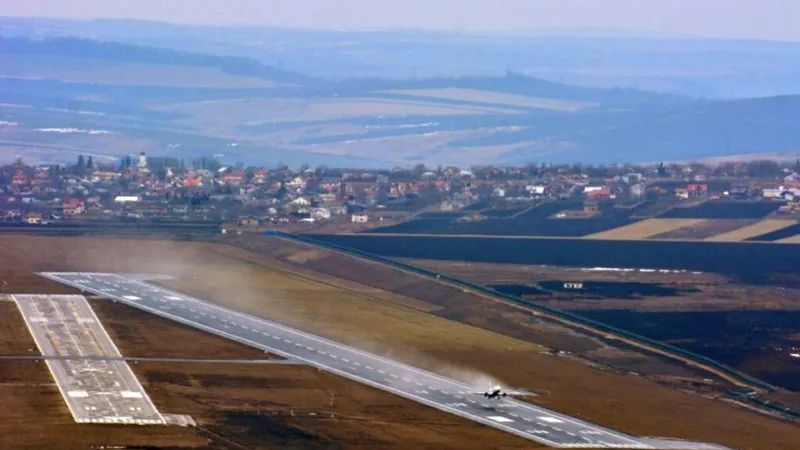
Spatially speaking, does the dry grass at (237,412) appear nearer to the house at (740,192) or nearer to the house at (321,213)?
A: the house at (321,213)

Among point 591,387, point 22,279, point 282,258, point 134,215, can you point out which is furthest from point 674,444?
point 134,215

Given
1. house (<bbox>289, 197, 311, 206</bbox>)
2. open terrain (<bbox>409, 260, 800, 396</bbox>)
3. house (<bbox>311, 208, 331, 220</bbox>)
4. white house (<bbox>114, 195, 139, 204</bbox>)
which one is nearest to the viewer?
open terrain (<bbox>409, 260, 800, 396</bbox>)

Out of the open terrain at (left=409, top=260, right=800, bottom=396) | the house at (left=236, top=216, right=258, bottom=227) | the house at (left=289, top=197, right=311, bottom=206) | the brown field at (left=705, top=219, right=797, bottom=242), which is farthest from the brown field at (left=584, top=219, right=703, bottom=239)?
A: the house at (left=289, top=197, right=311, bottom=206)

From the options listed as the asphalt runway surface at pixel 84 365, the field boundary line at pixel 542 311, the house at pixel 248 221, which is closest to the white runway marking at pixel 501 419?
the asphalt runway surface at pixel 84 365

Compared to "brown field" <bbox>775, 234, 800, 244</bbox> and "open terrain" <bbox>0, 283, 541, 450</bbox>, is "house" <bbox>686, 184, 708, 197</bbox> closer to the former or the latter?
"brown field" <bbox>775, 234, 800, 244</bbox>

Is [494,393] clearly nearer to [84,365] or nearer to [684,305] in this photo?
[84,365]

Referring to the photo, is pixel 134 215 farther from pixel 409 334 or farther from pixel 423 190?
pixel 409 334
